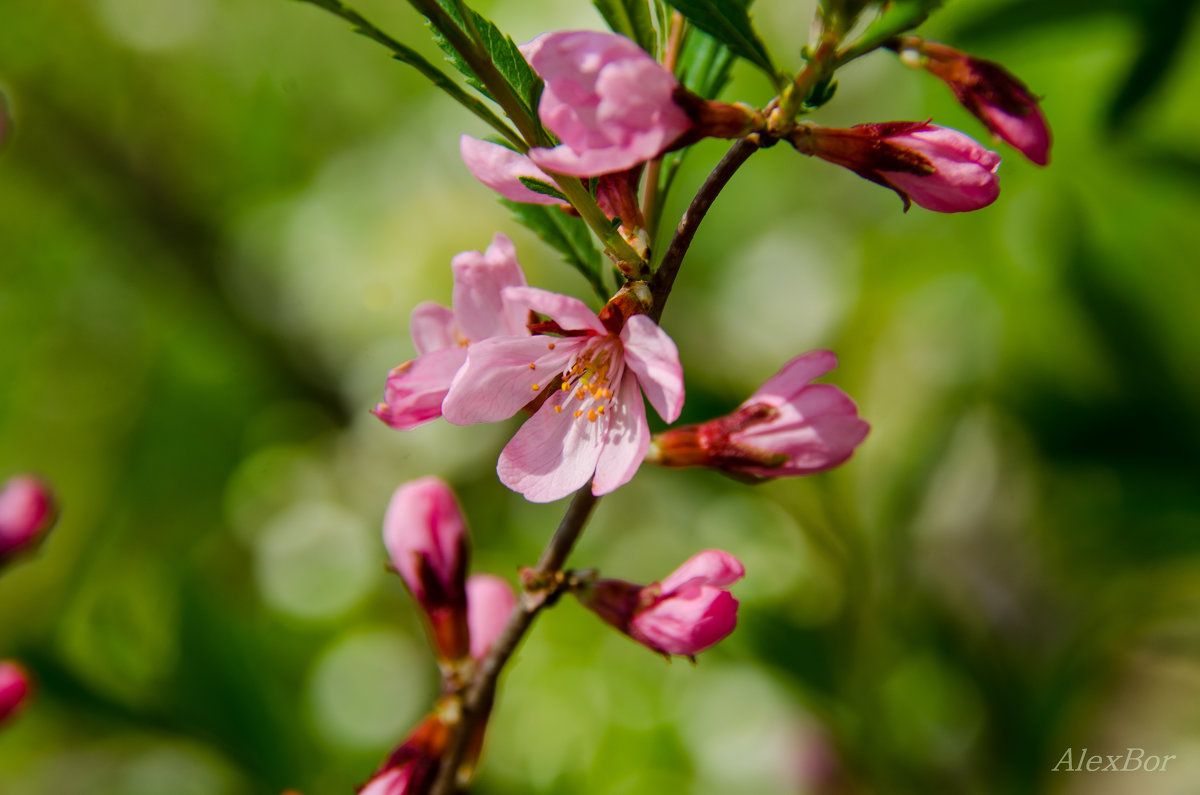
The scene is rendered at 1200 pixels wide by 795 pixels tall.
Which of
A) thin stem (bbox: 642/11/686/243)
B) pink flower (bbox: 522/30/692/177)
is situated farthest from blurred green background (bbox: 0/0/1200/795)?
pink flower (bbox: 522/30/692/177)

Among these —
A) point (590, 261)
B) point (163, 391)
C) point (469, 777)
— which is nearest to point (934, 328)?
point (590, 261)

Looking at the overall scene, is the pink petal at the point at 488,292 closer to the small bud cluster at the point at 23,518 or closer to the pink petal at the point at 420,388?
the pink petal at the point at 420,388

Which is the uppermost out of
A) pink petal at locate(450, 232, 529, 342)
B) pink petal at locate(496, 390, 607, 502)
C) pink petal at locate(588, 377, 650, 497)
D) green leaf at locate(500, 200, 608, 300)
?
green leaf at locate(500, 200, 608, 300)

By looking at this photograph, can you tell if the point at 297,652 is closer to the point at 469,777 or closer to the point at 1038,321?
the point at 469,777

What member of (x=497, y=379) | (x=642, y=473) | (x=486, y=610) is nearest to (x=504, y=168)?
(x=497, y=379)

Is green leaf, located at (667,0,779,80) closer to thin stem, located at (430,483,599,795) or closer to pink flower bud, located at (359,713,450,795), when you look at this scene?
thin stem, located at (430,483,599,795)

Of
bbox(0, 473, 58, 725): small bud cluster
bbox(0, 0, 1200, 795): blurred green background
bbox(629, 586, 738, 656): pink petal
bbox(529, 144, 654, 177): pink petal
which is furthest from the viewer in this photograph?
bbox(0, 0, 1200, 795): blurred green background
